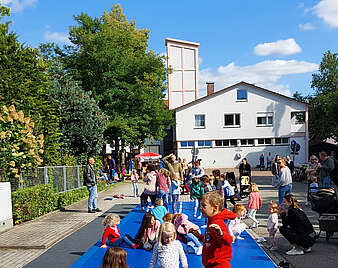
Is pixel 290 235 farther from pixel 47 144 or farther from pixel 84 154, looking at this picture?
pixel 84 154

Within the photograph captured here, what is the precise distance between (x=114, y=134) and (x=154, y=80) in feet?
18.5

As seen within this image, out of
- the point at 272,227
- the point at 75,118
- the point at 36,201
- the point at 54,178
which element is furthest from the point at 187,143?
the point at 272,227

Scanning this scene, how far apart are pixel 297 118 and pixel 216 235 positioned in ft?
159

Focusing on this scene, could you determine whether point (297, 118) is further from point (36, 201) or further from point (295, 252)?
point (295, 252)

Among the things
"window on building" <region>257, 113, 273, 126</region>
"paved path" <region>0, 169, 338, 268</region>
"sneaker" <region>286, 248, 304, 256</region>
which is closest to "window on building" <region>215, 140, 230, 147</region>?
"window on building" <region>257, 113, 273, 126</region>

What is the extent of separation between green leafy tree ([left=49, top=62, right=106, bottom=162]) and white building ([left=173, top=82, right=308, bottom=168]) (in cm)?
2255

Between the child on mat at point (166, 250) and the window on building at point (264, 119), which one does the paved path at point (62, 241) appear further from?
the window on building at point (264, 119)

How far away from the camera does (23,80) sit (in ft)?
48.9

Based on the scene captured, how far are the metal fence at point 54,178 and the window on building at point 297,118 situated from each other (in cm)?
3433

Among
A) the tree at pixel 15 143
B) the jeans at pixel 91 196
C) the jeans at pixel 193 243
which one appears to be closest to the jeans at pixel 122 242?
→ the jeans at pixel 193 243

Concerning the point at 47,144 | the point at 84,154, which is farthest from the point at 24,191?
the point at 84,154

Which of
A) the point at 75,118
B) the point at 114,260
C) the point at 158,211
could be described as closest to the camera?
the point at 114,260

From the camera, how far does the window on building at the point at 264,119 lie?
44.3 m

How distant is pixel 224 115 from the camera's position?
1746 inches
